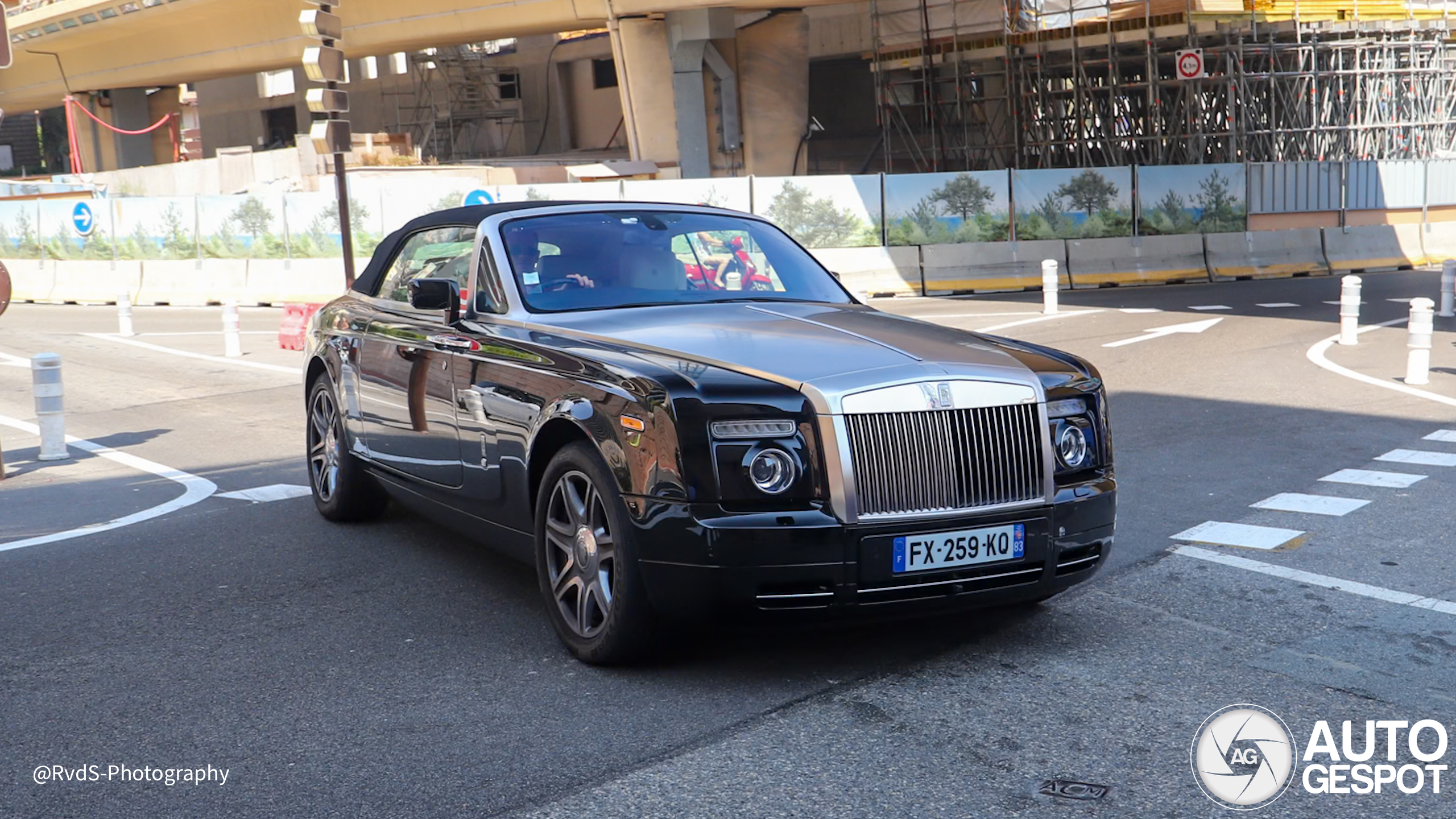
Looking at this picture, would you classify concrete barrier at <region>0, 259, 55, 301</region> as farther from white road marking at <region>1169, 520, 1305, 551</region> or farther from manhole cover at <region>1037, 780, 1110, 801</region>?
manhole cover at <region>1037, 780, 1110, 801</region>

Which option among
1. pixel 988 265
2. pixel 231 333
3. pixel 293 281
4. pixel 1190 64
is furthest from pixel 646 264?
pixel 1190 64

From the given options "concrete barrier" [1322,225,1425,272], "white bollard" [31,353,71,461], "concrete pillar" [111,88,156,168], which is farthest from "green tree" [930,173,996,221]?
"concrete pillar" [111,88,156,168]

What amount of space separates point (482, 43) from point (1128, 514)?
49.3 metres

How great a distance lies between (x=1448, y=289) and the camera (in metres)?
18.7

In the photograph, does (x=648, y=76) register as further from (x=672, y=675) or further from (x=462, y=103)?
(x=672, y=675)

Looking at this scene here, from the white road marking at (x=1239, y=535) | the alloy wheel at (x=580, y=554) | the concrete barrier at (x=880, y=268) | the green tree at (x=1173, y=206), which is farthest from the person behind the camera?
the green tree at (x=1173, y=206)

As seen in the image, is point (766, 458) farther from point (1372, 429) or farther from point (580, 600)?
point (1372, 429)

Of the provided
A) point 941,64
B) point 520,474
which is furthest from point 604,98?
point 520,474

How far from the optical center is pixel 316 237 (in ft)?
87.8

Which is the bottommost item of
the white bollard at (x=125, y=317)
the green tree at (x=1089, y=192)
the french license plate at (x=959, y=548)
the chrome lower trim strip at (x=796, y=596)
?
the chrome lower trim strip at (x=796, y=596)

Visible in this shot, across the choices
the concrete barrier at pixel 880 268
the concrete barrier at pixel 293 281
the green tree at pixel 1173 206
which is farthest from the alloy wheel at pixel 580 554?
the green tree at pixel 1173 206

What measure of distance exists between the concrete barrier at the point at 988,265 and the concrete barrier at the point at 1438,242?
8.25 metres

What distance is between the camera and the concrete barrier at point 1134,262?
25.2m

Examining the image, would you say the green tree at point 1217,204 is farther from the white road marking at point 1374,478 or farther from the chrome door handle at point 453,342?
the chrome door handle at point 453,342
